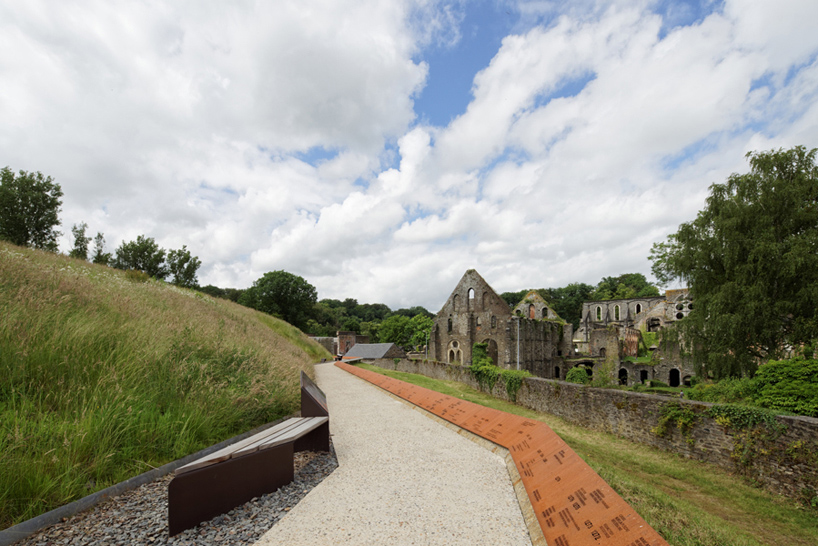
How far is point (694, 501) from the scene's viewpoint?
19.2 feet

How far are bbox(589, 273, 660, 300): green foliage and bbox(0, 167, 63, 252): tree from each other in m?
84.0

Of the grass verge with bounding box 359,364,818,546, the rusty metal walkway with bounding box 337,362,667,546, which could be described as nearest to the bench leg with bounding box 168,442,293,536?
the rusty metal walkway with bounding box 337,362,667,546

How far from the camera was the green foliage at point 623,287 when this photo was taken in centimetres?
7750

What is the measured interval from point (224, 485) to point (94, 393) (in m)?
2.08

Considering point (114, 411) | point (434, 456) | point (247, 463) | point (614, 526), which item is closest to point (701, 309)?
point (434, 456)

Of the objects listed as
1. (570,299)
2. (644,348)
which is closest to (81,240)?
(644,348)

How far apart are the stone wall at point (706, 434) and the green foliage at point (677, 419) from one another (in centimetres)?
3

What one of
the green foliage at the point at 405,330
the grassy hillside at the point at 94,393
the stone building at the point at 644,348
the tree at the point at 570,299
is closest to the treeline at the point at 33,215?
the grassy hillside at the point at 94,393

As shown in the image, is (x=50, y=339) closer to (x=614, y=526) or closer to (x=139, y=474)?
(x=139, y=474)

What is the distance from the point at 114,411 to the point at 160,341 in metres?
2.09

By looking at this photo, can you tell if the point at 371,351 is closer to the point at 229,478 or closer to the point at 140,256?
the point at 140,256

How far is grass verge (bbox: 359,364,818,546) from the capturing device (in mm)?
3348

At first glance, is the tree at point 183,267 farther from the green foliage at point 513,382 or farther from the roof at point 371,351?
the green foliage at point 513,382

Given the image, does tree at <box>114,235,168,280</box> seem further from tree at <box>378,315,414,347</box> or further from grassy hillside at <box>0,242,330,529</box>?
tree at <box>378,315,414,347</box>
